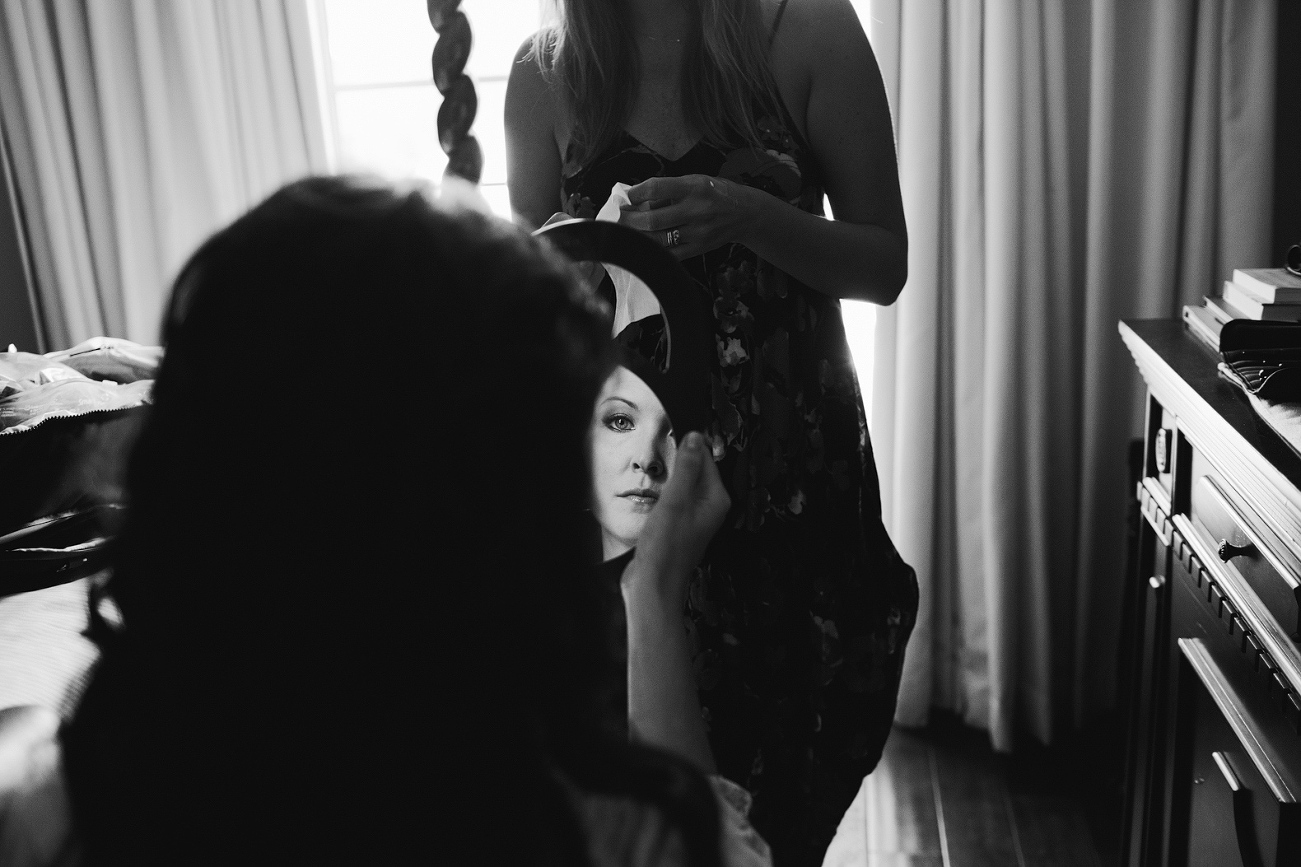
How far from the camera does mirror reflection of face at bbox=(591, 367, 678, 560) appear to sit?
2.52 feet

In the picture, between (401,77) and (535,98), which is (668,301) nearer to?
(535,98)

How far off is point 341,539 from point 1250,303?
1.04 meters

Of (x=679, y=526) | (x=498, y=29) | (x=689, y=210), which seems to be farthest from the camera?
(x=498, y=29)

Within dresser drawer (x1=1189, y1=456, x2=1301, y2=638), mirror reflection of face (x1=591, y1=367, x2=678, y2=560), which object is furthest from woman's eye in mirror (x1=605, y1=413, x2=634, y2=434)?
dresser drawer (x1=1189, y1=456, x2=1301, y2=638)

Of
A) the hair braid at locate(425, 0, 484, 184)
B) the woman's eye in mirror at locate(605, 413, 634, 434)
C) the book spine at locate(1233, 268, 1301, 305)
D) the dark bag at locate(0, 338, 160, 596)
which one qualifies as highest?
the hair braid at locate(425, 0, 484, 184)

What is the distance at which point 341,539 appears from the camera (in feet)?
1.62

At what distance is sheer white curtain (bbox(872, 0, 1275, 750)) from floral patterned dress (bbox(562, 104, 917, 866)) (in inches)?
35.0

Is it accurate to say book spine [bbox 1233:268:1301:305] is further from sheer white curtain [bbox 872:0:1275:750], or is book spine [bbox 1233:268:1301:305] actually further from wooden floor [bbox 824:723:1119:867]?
wooden floor [bbox 824:723:1119:867]

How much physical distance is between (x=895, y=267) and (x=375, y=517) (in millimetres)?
734

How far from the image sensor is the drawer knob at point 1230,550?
0.98m

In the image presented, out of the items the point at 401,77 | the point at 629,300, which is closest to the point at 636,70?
the point at 629,300

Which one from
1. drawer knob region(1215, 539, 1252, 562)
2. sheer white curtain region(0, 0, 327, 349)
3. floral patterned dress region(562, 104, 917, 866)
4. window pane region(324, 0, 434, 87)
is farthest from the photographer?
window pane region(324, 0, 434, 87)

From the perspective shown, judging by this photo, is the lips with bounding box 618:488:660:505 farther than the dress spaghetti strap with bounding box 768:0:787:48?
No

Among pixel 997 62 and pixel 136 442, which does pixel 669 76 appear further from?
pixel 997 62
